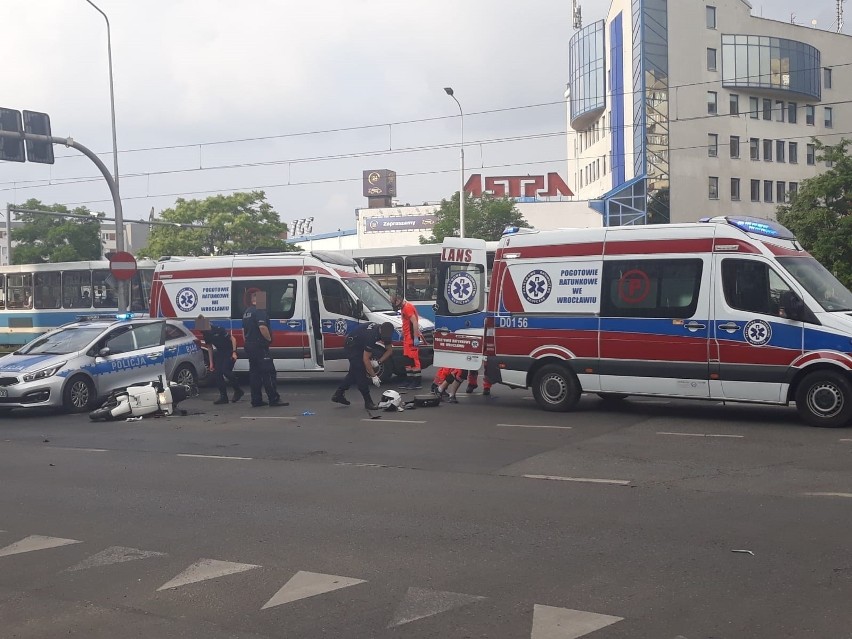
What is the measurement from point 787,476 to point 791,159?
63.0 metres

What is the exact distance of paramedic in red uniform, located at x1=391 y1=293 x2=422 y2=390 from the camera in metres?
18.0

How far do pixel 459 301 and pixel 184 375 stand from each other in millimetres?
6081

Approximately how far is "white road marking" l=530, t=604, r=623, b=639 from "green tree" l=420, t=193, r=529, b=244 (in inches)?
2108

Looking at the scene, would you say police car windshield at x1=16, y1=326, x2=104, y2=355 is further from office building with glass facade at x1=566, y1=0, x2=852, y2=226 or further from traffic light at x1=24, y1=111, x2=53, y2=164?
office building with glass facade at x1=566, y1=0, x2=852, y2=226

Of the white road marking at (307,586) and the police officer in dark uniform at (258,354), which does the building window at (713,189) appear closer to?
the police officer in dark uniform at (258,354)

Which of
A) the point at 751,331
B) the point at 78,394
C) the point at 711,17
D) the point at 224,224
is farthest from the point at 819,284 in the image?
the point at 711,17

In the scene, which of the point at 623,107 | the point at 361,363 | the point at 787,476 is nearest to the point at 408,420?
the point at 361,363

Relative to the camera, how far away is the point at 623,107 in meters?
64.3

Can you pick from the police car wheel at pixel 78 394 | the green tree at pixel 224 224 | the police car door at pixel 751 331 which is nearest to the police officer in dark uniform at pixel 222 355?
the police car wheel at pixel 78 394

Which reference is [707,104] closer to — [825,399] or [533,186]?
[533,186]

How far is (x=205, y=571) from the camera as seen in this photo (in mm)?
6590

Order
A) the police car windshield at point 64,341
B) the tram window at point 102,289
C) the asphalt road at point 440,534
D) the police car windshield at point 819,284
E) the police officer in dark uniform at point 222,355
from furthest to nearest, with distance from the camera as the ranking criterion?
the tram window at point 102,289 < the police officer in dark uniform at point 222,355 < the police car windshield at point 64,341 < the police car windshield at point 819,284 < the asphalt road at point 440,534

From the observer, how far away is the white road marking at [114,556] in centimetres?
689

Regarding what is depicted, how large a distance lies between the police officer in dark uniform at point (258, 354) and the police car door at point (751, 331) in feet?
24.6
